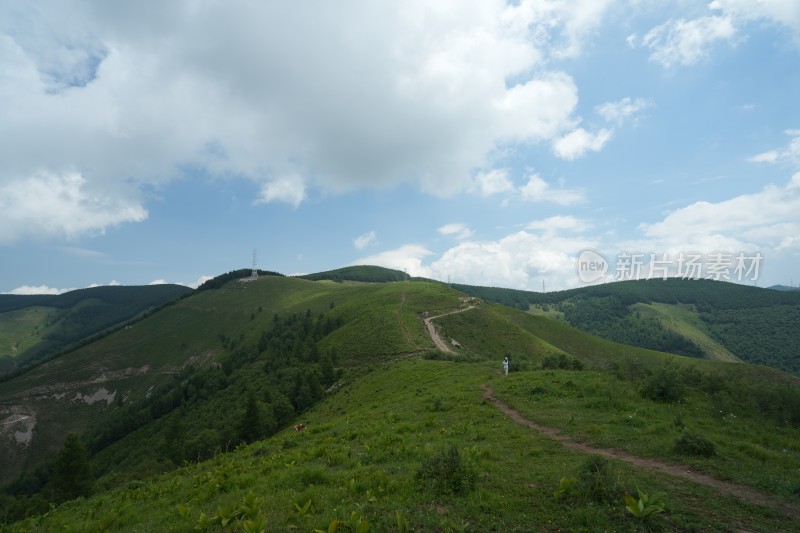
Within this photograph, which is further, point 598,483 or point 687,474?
point 687,474

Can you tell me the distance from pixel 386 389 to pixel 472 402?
16615 millimetres

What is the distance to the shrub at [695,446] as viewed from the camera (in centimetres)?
1286

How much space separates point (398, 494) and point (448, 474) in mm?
1539

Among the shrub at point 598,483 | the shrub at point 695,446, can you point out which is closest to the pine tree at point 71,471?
the shrub at point 598,483

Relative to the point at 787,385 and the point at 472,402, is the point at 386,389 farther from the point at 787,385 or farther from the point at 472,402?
the point at 787,385

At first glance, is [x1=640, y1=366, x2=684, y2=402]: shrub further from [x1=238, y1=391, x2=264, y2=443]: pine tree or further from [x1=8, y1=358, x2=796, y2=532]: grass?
[x1=238, y1=391, x2=264, y2=443]: pine tree

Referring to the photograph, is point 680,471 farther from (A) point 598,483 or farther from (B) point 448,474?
(B) point 448,474

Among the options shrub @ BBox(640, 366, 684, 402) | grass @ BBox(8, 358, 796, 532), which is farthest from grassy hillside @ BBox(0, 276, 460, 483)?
grass @ BBox(8, 358, 796, 532)

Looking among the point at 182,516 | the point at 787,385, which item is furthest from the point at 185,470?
the point at 787,385

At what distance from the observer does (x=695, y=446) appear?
12.9 metres

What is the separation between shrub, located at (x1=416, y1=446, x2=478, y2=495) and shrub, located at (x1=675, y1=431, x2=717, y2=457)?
7.57 m

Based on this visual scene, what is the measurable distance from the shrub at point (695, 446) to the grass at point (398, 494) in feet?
8.18

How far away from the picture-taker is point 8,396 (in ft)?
494

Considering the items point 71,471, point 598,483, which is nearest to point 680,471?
point 598,483
